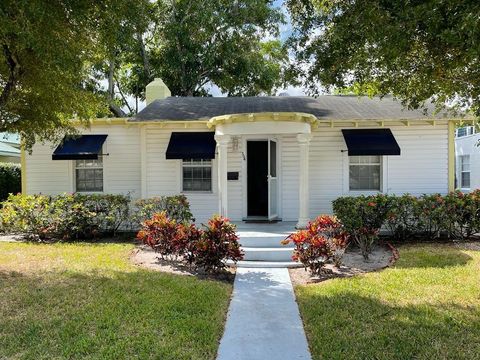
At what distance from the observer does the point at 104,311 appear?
16.5ft

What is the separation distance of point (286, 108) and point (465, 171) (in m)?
13.3

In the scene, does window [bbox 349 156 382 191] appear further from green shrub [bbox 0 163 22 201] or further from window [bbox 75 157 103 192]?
green shrub [bbox 0 163 22 201]

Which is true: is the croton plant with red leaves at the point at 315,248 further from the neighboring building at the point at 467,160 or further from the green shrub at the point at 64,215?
the neighboring building at the point at 467,160

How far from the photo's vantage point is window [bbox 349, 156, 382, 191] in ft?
37.5

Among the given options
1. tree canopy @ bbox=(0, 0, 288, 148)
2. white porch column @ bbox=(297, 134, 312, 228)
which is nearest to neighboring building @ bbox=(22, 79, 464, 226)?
white porch column @ bbox=(297, 134, 312, 228)

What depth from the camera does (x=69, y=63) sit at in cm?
592

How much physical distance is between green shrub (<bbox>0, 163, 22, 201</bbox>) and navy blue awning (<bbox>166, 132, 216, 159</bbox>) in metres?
9.77

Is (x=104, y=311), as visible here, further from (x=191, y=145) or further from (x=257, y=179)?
(x=257, y=179)

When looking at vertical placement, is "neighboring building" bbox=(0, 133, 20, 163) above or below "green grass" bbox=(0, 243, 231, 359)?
above

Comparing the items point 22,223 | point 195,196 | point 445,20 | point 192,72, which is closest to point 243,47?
point 192,72

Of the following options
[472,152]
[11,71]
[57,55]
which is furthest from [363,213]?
[472,152]

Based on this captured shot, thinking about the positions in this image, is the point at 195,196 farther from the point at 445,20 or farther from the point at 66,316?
the point at 445,20

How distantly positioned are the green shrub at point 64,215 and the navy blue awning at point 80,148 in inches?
48.8

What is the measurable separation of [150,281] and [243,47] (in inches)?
735
